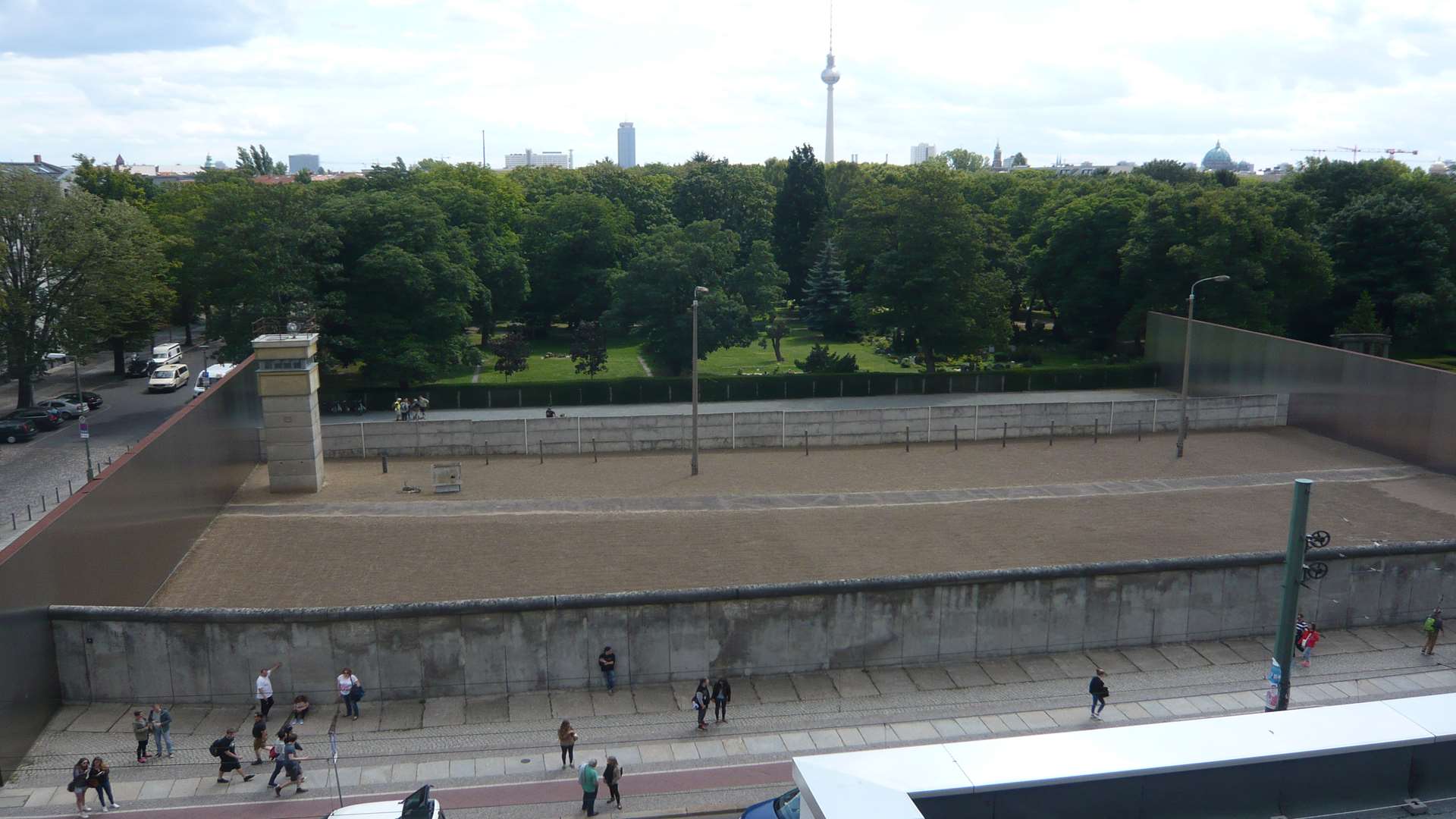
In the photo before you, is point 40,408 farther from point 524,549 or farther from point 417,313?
point 524,549

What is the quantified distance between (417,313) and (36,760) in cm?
3612

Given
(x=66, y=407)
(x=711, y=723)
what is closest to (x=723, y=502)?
(x=711, y=723)

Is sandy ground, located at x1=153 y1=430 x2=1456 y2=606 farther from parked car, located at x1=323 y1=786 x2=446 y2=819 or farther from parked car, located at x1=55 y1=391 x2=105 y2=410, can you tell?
parked car, located at x1=55 y1=391 x2=105 y2=410

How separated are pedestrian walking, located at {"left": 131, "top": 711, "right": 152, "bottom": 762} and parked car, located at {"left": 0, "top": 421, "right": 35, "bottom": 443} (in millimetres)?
32046

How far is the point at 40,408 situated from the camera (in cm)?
4700

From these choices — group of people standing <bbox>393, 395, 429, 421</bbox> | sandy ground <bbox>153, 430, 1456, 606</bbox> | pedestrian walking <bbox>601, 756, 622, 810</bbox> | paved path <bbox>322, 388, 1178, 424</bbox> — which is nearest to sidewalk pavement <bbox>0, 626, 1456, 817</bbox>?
pedestrian walking <bbox>601, 756, 622, 810</bbox>

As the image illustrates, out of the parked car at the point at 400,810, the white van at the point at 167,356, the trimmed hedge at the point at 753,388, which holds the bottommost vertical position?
the parked car at the point at 400,810

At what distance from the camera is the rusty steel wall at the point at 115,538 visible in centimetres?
1922

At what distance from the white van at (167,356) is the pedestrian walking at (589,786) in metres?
51.0

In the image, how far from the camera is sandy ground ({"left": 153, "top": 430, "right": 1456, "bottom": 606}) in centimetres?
2812

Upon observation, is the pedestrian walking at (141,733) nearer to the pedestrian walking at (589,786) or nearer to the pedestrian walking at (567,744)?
the pedestrian walking at (567,744)

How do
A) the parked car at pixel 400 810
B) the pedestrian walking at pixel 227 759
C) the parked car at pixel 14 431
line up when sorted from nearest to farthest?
1. the parked car at pixel 400 810
2. the pedestrian walking at pixel 227 759
3. the parked car at pixel 14 431

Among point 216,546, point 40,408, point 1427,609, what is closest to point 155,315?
point 40,408

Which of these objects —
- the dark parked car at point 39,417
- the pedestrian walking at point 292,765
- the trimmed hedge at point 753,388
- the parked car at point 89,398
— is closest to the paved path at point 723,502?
the pedestrian walking at point 292,765
